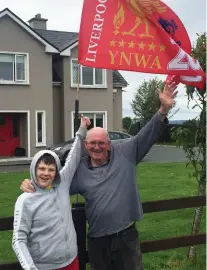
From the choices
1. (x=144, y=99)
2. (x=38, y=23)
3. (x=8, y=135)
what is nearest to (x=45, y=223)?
(x=8, y=135)

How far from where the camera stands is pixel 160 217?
8.80m

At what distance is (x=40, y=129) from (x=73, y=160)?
70.9 ft

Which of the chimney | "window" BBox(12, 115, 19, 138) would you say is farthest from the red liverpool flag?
the chimney

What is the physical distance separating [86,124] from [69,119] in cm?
2208

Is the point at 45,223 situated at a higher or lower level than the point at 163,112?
lower

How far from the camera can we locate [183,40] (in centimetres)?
461

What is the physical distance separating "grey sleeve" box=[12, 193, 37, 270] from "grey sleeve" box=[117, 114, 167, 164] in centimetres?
103

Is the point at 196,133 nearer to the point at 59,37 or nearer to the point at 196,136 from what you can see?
the point at 196,136

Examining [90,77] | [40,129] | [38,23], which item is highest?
[38,23]

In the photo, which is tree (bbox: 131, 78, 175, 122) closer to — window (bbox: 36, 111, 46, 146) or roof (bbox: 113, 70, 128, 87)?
roof (bbox: 113, 70, 128, 87)

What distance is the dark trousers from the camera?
3734 millimetres

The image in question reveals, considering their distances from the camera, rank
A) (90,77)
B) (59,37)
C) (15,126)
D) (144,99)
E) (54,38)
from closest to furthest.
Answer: (15,126)
(90,77)
(54,38)
(59,37)
(144,99)

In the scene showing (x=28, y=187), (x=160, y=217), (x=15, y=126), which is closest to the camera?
(x=28, y=187)

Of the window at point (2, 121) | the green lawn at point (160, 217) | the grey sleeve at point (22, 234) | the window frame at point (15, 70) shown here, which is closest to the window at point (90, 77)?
the window frame at point (15, 70)
